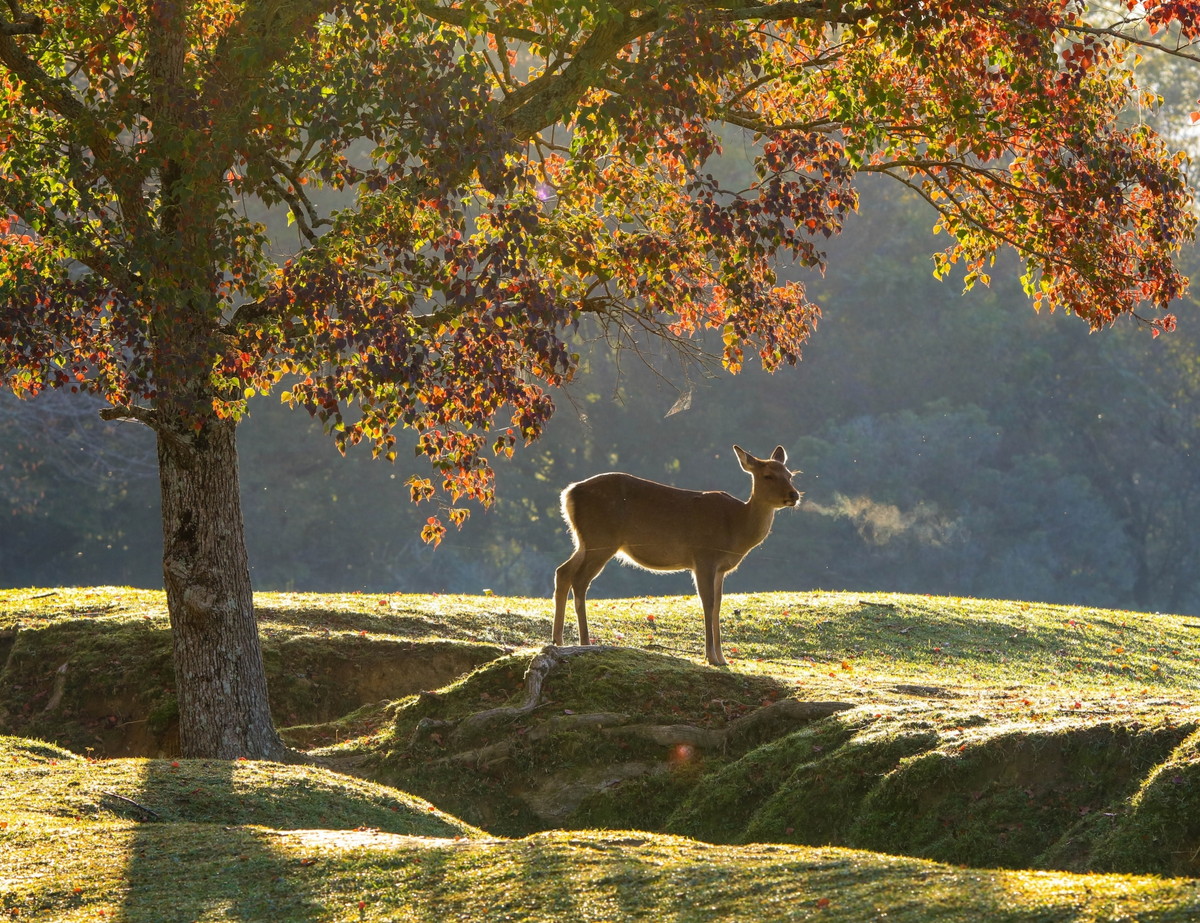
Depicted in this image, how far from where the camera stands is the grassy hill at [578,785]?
6.75 metres

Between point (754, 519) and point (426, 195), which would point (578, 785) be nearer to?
point (754, 519)

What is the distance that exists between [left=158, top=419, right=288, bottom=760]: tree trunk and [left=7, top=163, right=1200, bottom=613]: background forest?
39.2 metres

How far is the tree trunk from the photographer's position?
1230cm

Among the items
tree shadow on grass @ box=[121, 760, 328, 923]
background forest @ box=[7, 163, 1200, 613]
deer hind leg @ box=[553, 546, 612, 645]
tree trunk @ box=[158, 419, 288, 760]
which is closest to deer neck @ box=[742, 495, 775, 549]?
deer hind leg @ box=[553, 546, 612, 645]

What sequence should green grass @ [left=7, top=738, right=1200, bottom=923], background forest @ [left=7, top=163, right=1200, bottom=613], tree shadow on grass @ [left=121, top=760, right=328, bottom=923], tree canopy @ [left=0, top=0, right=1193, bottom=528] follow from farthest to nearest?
background forest @ [left=7, top=163, right=1200, bottom=613], tree canopy @ [left=0, top=0, right=1193, bottom=528], tree shadow on grass @ [left=121, top=760, right=328, bottom=923], green grass @ [left=7, top=738, right=1200, bottom=923]

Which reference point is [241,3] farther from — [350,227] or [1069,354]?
[1069,354]

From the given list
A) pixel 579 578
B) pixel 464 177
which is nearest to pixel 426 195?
pixel 464 177

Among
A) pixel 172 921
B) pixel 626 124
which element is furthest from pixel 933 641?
pixel 172 921

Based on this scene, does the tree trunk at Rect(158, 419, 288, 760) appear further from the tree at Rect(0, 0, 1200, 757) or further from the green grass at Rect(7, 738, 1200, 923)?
the green grass at Rect(7, 738, 1200, 923)

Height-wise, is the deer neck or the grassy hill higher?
the deer neck

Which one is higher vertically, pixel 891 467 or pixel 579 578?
pixel 891 467

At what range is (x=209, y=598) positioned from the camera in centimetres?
1234

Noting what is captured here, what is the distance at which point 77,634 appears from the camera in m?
16.1

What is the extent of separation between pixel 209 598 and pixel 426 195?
3935 mm
